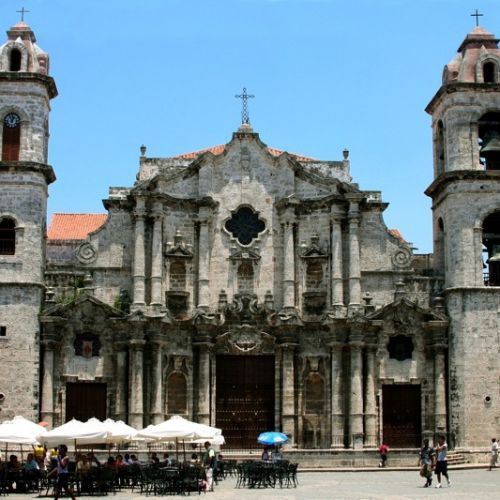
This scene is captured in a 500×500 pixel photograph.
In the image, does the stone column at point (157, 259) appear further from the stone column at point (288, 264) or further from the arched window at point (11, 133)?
the arched window at point (11, 133)

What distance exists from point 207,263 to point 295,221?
156 inches

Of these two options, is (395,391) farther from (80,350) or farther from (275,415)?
(80,350)

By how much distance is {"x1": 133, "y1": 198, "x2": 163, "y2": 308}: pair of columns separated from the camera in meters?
40.5

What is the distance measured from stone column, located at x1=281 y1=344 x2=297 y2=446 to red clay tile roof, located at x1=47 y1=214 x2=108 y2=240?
19.8 metres

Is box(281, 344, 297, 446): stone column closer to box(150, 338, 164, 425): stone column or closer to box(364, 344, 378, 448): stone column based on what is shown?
box(364, 344, 378, 448): stone column

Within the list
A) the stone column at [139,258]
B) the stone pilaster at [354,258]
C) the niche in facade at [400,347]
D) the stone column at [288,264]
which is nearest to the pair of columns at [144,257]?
the stone column at [139,258]

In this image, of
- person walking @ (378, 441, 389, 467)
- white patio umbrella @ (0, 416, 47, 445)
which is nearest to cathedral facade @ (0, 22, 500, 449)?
person walking @ (378, 441, 389, 467)

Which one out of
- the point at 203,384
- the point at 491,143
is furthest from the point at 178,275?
the point at 491,143

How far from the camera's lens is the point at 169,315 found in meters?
40.4

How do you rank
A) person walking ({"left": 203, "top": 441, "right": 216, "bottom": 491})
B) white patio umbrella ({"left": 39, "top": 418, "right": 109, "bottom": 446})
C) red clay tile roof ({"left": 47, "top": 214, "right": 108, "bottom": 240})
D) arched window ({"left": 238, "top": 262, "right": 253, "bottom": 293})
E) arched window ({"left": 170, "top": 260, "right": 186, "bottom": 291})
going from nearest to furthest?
1. white patio umbrella ({"left": 39, "top": 418, "right": 109, "bottom": 446})
2. person walking ({"left": 203, "top": 441, "right": 216, "bottom": 491})
3. arched window ({"left": 170, "top": 260, "right": 186, "bottom": 291})
4. arched window ({"left": 238, "top": 262, "right": 253, "bottom": 293})
5. red clay tile roof ({"left": 47, "top": 214, "right": 108, "bottom": 240})

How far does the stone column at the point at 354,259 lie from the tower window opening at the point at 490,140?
17.9 feet

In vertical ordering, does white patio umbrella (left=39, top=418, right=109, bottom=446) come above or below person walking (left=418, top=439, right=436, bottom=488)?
above

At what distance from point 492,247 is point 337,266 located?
247 inches

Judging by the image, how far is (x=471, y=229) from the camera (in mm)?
40562
